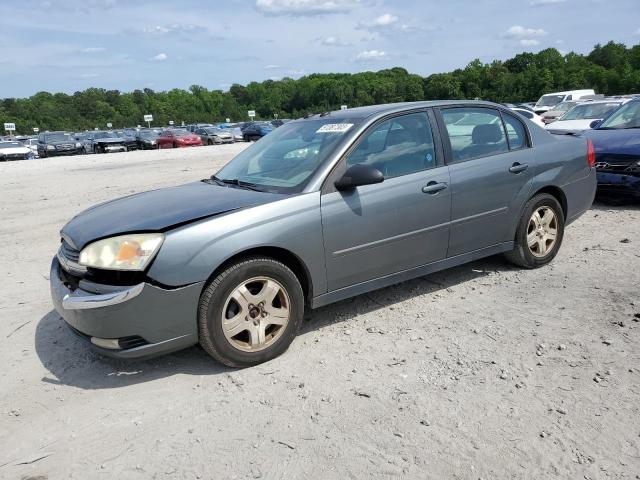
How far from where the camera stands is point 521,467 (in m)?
2.50

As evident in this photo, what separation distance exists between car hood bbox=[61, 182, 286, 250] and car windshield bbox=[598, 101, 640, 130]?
7068 millimetres

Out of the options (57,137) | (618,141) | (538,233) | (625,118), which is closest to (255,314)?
(538,233)

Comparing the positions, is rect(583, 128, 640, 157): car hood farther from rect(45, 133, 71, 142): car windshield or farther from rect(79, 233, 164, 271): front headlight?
rect(45, 133, 71, 142): car windshield

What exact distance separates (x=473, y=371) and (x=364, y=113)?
2.18 meters

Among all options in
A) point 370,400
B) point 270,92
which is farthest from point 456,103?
point 270,92

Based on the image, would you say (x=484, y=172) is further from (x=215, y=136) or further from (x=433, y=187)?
(x=215, y=136)

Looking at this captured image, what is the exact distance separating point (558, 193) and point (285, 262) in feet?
10.1

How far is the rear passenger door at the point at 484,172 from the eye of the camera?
450 centimetres

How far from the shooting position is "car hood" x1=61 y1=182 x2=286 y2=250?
136 inches

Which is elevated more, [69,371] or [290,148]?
[290,148]

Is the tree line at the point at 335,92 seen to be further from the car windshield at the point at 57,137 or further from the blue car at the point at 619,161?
the blue car at the point at 619,161

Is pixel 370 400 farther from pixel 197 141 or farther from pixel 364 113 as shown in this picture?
pixel 197 141

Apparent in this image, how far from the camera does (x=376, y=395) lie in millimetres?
3174

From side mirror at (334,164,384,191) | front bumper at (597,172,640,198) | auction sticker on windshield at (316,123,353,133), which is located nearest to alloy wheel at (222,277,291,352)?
side mirror at (334,164,384,191)
